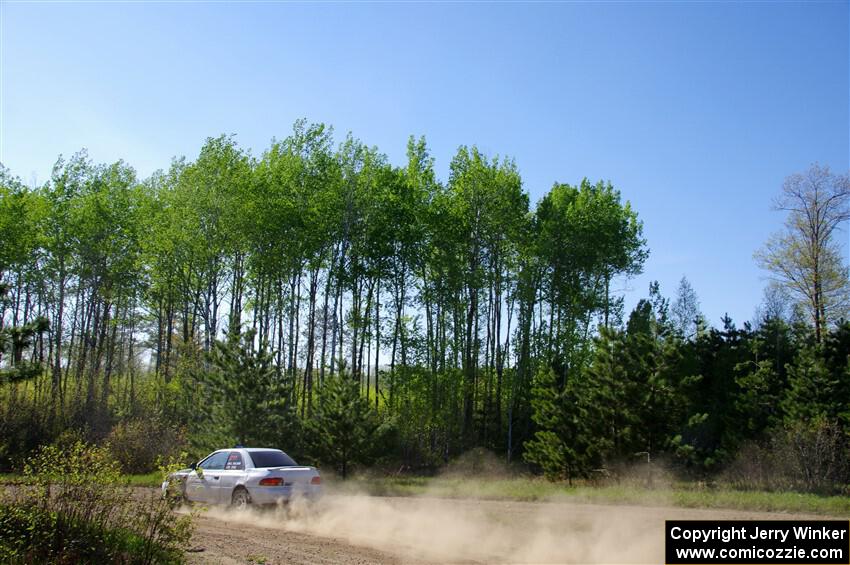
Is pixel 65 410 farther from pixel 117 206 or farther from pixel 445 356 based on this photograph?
pixel 445 356

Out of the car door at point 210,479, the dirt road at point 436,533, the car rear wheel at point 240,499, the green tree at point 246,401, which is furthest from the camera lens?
the green tree at point 246,401

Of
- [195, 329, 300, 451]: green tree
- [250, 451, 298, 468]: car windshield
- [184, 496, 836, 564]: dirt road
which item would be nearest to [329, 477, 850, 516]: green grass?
[184, 496, 836, 564]: dirt road

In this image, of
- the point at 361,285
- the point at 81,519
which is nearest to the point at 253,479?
the point at 81,519

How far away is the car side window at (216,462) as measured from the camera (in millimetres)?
17078

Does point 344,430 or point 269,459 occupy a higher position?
point 269,459

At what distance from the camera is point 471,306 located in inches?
1660

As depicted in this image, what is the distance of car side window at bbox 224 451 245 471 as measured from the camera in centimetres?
1650

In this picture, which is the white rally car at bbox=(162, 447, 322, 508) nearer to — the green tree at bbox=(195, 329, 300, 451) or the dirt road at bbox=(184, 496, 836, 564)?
the dirt road at bbox=(184, 496, 836, 564)

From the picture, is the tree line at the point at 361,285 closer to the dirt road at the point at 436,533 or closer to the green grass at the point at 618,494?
the green grass at the point at 618,494

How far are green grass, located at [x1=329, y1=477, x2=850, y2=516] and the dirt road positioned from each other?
142 cm

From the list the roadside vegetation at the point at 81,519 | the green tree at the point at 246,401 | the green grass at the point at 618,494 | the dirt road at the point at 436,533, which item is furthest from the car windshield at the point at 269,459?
the green tree at the point at 246,401

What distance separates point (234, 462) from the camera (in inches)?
658

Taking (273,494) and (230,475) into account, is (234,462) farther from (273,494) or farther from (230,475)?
(273,494)

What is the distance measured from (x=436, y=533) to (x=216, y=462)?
22.4 feet
